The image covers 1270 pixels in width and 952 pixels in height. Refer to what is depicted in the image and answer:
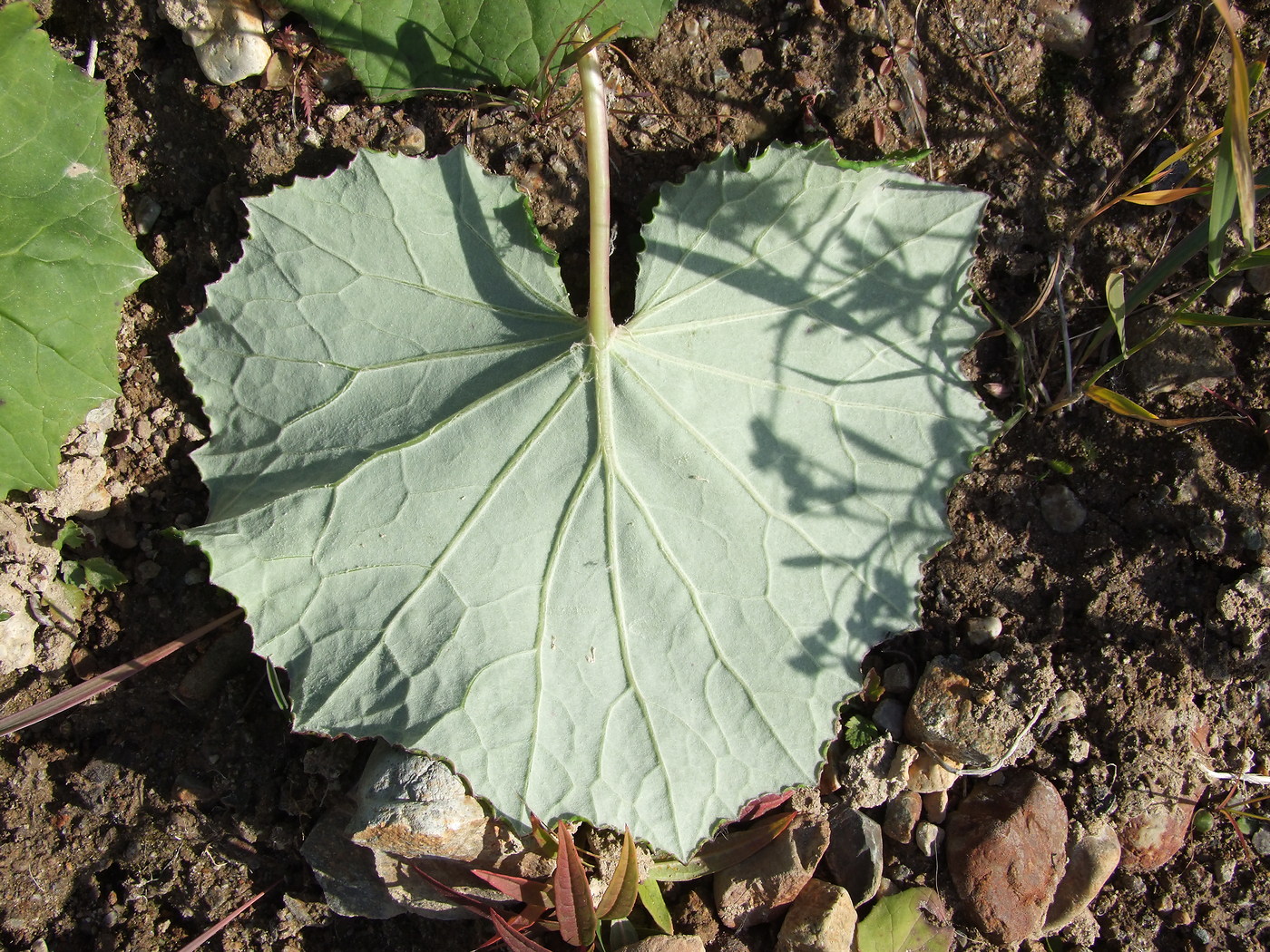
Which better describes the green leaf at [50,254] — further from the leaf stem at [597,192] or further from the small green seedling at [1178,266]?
the small green seedling at [1178,266]

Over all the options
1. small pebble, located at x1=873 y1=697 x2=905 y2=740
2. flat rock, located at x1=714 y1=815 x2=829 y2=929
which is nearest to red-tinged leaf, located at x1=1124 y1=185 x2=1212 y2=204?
small pebble, located at x1=873 y1=697 x2=905 y2=740

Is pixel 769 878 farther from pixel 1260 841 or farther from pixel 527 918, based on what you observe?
pixel 1260 841

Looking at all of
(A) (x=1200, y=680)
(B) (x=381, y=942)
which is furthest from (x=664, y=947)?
(A) (x=1200, y=680)

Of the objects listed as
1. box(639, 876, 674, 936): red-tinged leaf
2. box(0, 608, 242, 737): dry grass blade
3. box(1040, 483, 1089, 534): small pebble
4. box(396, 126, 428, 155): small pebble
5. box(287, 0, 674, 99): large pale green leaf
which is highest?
box(287, 0, 674, 99): large pale green leaf

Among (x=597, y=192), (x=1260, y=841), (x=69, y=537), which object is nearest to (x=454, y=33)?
(x=597, y=192)

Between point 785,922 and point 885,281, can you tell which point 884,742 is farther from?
point 885,281

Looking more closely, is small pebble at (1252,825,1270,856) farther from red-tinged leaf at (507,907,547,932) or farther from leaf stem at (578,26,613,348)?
leaf stem at (578,26,613,348)

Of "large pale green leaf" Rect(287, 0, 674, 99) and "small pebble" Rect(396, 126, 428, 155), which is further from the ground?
"large pale green leaf" Rect(287, 0, 674, 99)
